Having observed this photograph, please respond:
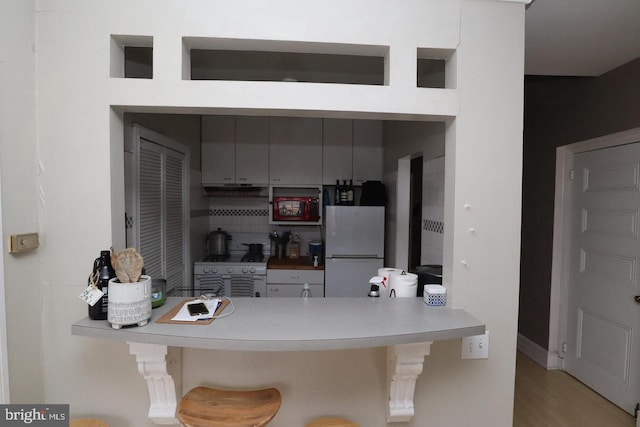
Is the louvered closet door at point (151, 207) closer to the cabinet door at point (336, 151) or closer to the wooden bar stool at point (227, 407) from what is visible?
the wooden bar stool at point (227, 407)

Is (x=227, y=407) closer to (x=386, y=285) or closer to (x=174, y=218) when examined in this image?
(x=386, y=285)

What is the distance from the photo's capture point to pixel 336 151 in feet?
11.4

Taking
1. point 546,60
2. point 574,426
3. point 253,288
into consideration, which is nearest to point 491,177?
point 546,60

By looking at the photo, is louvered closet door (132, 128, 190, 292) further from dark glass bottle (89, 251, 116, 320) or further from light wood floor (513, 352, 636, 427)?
light wood floor (513, 352, 636, 427)

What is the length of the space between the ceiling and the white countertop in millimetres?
1457

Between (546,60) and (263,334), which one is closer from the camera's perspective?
(263,334)

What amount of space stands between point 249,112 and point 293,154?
220cm

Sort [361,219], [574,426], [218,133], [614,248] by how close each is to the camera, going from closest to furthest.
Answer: [574,426], [614,248], [361,219], [218,133]

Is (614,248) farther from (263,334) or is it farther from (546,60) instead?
(263,334)

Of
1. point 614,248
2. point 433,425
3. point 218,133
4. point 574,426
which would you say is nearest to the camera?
point 433,425

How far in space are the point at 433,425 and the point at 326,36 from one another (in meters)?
1.71

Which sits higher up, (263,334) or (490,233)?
(490,233)

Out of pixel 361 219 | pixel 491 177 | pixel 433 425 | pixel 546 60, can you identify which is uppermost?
pixel 546 60

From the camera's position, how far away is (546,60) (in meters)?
1.98
